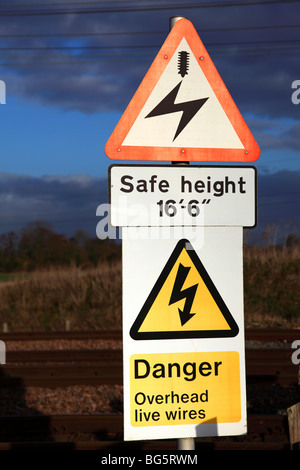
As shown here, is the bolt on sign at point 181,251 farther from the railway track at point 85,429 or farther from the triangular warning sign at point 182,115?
the railway track at point 85,429

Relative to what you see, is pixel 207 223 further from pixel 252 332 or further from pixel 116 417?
pixel 252 332

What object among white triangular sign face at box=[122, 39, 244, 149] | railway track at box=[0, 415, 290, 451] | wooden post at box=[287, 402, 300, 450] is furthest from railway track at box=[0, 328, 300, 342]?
white triangular sign face at box=[122, 39, 244, 149]

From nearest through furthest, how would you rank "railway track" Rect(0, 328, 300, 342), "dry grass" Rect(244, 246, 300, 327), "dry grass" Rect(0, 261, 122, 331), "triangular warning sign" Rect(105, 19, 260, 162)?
"triangular warning sign" Rect(105, 19, 260, 162) < "railway track" Rect(0, 328, 300, 342) < "dry grass" Rect(244, 246, 300, 327) < "dry grass" Rect(0, 261, 122, 331)

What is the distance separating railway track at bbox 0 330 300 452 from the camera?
15.7ft

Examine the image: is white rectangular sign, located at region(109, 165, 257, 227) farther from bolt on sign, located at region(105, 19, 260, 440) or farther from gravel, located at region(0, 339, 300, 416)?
gravel, located at region(0, 339, 300, 416)

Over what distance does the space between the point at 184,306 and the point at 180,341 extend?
0.16 m

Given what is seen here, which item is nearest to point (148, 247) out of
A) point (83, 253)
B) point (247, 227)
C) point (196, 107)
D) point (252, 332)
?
point (247, 227)

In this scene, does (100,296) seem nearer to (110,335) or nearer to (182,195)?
(110,335)

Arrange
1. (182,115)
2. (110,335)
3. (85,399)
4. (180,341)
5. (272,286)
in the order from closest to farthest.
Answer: (180,341) → (182,115) → (85,399) → (110,335) → (272,286)

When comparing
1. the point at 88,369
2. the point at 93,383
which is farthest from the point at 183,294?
the point at 88,369

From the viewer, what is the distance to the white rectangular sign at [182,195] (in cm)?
235

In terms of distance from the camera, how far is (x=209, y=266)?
7.82 feet

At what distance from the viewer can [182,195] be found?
94.7 inches

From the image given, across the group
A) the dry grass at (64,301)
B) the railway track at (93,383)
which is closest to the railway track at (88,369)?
the railway track at (93,383)
